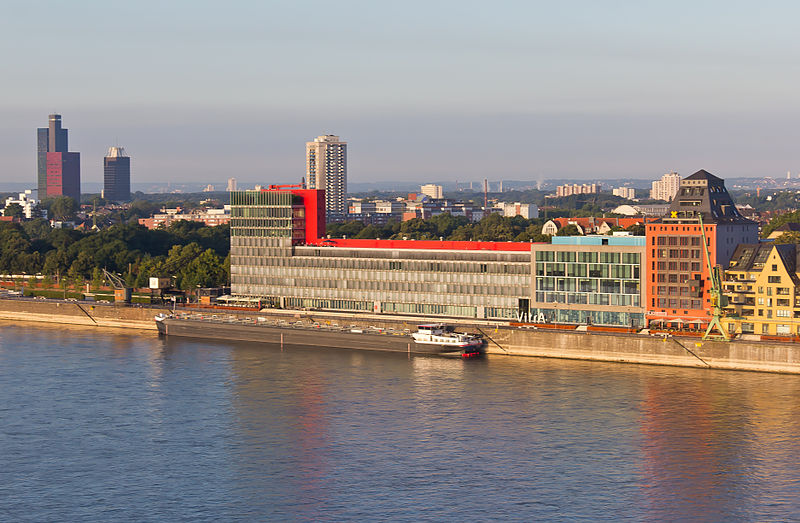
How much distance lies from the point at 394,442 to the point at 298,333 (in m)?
52.0

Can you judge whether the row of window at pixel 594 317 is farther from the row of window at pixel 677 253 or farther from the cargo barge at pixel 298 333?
the cargo barge at pixel 298 333

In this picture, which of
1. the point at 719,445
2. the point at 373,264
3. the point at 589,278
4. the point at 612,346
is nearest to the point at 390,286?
the point at 373,264

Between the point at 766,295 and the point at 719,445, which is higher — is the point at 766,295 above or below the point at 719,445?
above

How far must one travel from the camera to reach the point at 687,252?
112938 mm

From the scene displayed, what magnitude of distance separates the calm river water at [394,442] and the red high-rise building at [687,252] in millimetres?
11367

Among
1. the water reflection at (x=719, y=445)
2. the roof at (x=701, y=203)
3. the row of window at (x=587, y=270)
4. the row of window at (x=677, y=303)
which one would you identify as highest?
the roof at (x=701, y=203)

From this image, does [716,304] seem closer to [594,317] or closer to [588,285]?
[594,317]

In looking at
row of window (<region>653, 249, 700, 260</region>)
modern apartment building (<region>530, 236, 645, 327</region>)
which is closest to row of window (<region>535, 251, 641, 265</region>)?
modern apartment building (<region>530, 236, 645, 327</region>)

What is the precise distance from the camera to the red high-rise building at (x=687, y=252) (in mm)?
111938

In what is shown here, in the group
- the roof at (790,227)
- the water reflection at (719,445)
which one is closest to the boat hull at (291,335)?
the water reflection at (719,445)

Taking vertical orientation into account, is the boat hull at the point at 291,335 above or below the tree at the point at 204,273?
below

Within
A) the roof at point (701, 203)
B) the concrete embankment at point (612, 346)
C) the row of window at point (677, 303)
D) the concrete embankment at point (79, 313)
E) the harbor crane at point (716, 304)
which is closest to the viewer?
the concrete embankment at point (612, 346)

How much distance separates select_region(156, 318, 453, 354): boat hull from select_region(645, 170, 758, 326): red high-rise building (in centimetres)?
→ 2308

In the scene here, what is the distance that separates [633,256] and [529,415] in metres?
39.1
